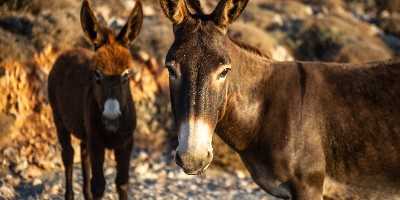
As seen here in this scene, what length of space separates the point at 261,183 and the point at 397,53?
1153 cm

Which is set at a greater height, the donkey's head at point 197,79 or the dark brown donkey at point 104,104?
the donkey's head at point 197,79

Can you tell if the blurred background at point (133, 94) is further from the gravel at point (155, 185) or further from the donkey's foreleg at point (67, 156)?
the donkey's foreleg at point (67, 156)

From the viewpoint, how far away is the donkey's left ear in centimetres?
601

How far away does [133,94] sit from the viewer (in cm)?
912

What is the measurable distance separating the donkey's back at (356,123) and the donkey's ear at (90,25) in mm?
2679

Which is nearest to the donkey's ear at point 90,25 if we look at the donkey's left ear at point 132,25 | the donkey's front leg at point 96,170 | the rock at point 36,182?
the donkey's left ear at point 132,25

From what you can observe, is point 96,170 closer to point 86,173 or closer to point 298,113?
point 86,173

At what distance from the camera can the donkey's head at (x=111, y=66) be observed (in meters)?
5.46

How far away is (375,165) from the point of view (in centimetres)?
392

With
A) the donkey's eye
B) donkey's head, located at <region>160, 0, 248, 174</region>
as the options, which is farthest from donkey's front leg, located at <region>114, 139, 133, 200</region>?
the donkey's eye

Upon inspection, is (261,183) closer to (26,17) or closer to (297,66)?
(297,66)

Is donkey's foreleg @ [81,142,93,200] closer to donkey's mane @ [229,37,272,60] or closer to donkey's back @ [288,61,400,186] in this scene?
donkey's mane @ [229,37,272,60]

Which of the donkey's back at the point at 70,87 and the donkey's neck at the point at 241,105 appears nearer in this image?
the donkey's neck at the point at 241,105

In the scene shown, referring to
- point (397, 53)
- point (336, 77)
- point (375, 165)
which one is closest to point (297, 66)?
point (336, 77)
